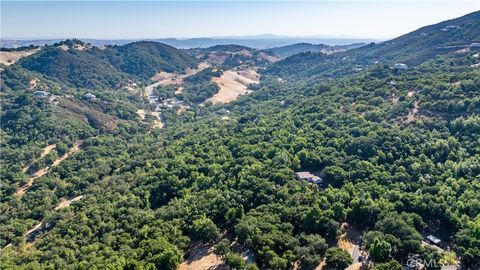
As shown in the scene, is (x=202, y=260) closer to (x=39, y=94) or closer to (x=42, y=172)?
(x=42, y=172)

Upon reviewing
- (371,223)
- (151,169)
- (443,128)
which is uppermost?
(443,128)

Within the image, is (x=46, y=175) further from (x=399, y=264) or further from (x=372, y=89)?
(x=372, y=89)

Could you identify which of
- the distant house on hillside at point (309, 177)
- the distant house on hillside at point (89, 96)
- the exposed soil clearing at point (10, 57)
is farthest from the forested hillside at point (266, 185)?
the exposed soil clearing at point (10, 57)

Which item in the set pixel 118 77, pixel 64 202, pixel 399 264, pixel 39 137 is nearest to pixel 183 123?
pixel 39 137

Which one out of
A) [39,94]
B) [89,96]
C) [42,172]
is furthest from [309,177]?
[89,96]

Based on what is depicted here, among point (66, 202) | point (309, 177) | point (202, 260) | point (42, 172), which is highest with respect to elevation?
point (309, 177)

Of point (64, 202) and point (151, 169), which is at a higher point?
point (151, 169)
